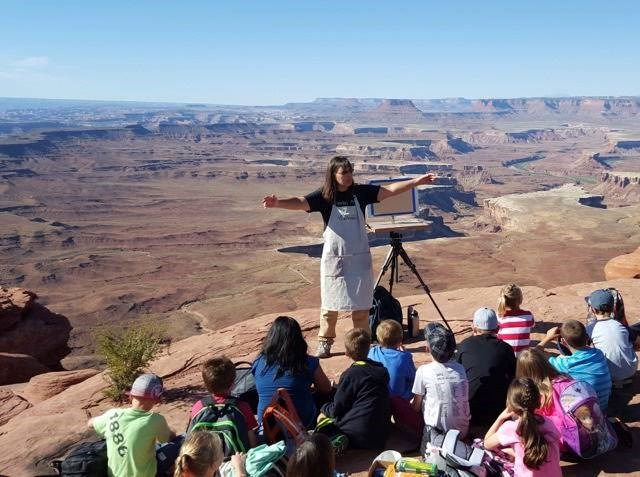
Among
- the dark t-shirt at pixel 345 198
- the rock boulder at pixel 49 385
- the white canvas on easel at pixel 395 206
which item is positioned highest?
the dark t-shirt at pixel 345 198

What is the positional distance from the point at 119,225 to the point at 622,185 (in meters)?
82.0

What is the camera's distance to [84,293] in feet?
140

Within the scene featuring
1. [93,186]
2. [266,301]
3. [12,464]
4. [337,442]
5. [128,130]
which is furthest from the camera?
[128,130]

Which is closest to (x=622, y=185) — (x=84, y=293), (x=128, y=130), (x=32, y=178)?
(x=84, y=293)

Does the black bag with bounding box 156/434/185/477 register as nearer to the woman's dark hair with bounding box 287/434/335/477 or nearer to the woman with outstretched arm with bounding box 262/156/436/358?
A: the woman's dark hair with bounding box 287/434/335/477

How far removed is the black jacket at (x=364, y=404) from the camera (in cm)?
407

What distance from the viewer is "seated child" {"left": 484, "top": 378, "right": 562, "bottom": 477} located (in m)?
3.35

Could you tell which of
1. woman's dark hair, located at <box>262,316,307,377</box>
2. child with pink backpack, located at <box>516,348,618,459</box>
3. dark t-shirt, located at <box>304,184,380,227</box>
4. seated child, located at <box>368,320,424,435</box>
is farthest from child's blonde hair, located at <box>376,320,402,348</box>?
dark t-shirt, located at <box>304,184,380,227</box>

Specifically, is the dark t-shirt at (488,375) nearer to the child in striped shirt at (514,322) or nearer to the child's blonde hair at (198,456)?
the child in striped shirt at (514,322)

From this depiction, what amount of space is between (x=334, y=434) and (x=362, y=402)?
0.32 metres

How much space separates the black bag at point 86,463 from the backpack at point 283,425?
111cm

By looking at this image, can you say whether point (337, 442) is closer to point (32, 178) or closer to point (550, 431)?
point (550, 431)

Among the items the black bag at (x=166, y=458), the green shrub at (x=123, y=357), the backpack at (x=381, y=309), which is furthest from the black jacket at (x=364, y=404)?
the green shrub at (x=123, y=357)

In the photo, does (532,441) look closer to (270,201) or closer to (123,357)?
(270,201)
